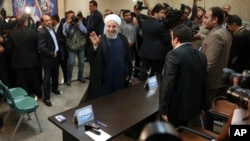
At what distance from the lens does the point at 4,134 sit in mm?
2971

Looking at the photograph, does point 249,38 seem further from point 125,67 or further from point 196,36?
point 125,67

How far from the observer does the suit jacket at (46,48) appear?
361 centimetres

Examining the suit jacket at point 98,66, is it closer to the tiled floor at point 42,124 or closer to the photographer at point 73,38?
the tiled floor at point 42,124

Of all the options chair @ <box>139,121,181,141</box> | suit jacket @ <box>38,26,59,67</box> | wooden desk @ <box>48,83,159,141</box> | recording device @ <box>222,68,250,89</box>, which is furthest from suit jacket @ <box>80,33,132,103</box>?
chair @ <box>139,121,181,141</box>

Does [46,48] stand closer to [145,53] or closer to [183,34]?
[145,53]

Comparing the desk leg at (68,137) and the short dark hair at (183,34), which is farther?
the short dark hair at (183,34)

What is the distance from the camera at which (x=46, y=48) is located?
12.0 feet

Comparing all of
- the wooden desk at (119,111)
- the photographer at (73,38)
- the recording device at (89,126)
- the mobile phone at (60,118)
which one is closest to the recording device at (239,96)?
the wooden desk at (119,111)

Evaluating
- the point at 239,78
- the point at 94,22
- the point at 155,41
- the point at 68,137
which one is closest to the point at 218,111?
the point at 239,78

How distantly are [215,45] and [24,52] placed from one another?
2.73 metres

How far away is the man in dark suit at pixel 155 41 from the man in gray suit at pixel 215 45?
1.19 meters

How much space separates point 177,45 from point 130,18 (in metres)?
2.94

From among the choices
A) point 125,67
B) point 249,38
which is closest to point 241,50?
point 249,38

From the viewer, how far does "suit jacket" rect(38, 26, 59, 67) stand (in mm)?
3605
